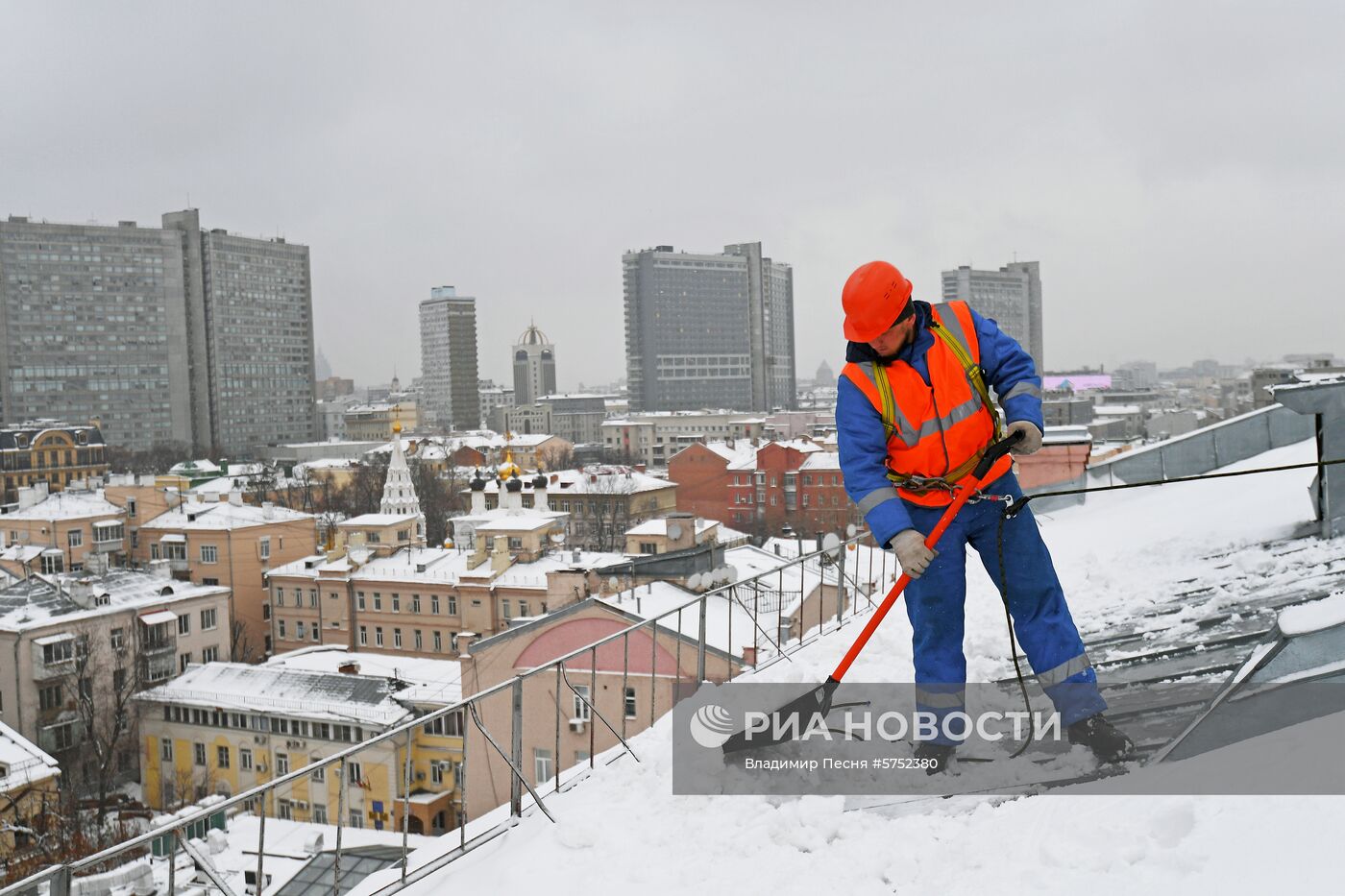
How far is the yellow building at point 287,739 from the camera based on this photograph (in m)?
21.5

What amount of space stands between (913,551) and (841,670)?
23.7 inches

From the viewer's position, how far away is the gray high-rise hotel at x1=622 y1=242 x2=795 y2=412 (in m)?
107

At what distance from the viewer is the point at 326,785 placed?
2123 centimetres

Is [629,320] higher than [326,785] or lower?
higher

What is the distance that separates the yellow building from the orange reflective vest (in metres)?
18.6

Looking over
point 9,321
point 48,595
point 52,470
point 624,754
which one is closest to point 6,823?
point 48,595

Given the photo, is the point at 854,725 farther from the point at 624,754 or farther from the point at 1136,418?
Answer: the point at 1136,418

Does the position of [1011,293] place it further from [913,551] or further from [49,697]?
[913,551]

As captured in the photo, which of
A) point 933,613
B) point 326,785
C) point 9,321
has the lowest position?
point 326,785

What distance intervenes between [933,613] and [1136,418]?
6233cm

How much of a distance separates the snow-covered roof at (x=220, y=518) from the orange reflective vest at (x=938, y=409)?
40002mm

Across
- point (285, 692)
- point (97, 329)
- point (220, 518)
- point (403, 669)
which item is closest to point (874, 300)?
point (285, 692)

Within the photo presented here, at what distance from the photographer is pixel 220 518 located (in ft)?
132

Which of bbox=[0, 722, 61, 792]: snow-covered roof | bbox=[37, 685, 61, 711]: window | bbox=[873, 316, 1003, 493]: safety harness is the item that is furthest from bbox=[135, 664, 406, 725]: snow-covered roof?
bbox=[873, 316, 1003, 493]: safety harness
